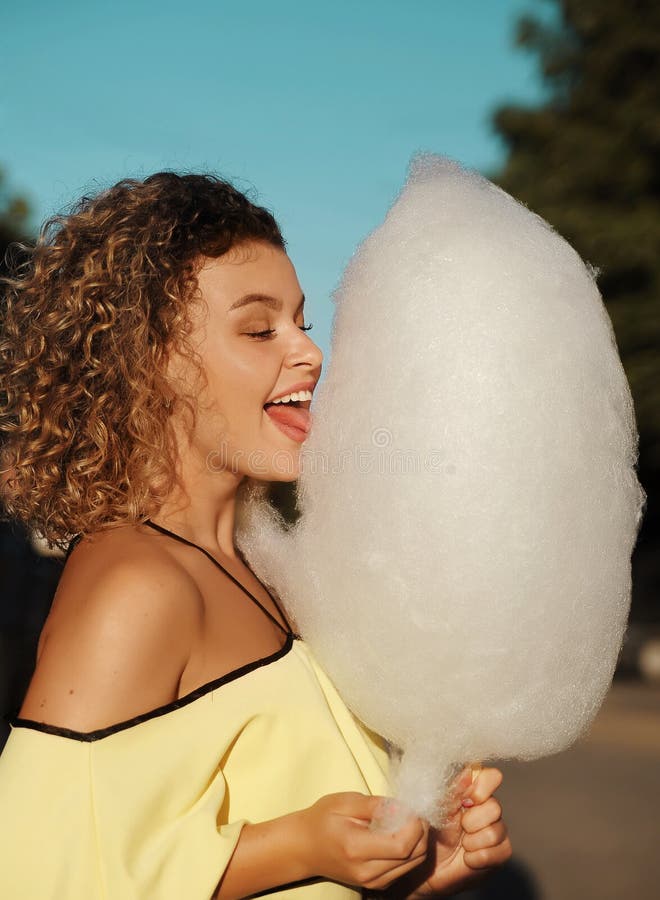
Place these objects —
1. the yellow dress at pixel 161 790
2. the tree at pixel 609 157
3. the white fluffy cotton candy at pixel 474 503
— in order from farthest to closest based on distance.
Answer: the tree at pixel 609 157 → the white fluffy cotton candy at pixel 474 503 → the yellow dress at pixel 161 790

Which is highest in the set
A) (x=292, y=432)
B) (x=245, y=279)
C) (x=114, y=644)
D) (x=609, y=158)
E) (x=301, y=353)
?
(x=609, y=158)

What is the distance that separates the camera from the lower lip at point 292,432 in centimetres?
165

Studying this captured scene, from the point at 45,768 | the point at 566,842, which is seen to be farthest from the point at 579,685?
Result: the point at 566,842

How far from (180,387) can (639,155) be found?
10829mm

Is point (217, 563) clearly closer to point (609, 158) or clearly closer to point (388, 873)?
point (388, 873)

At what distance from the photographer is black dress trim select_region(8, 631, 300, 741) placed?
133cm

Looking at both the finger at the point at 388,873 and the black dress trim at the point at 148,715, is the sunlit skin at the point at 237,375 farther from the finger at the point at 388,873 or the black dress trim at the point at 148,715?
the finger at the point at 388,873

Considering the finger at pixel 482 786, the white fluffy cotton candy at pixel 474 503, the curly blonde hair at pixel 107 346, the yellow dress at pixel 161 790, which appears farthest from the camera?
the curly blonde hair at pixel 107 346

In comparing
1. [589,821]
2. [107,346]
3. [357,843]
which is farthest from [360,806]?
[589,821]

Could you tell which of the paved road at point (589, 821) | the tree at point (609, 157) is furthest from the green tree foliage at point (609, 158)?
the paved road at point (589, 821)

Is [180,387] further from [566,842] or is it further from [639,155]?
[639,155]

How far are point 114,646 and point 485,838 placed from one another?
2.27 feet

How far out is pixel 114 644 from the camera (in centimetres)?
135

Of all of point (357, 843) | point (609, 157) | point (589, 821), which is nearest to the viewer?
point (357, 843)
